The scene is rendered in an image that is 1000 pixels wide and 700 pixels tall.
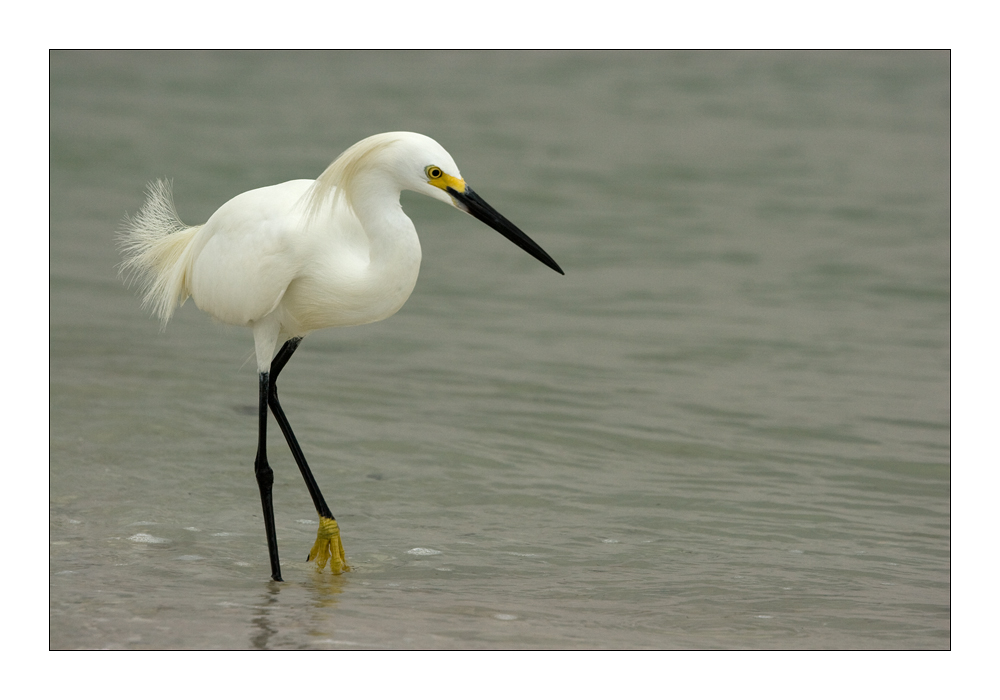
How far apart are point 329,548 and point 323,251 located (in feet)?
4.10

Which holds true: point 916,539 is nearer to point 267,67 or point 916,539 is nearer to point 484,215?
point 484,215

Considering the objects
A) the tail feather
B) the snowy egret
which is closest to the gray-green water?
the snowy egret

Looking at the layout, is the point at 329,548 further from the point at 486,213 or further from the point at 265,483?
the point at 486,213

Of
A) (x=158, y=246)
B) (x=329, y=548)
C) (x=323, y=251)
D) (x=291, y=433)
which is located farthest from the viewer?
(x=158, y=246)

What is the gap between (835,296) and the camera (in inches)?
370

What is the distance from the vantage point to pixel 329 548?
15.7ft

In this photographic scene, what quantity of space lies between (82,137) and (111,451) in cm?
817

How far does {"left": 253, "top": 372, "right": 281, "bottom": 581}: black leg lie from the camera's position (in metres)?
4.59

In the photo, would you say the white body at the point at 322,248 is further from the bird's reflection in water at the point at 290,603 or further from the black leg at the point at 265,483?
the bird's reflection in water at the point at 290,603

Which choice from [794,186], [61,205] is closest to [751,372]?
[794,186]

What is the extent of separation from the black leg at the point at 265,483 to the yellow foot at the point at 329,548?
0.17 m

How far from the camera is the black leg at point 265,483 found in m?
4.59

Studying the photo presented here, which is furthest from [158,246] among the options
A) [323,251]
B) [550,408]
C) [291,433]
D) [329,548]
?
[550,408]

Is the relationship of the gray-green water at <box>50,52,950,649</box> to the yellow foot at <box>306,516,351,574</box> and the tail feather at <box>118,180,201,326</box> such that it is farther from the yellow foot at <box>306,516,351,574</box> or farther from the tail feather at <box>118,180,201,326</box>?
the tail feather at <box>118,180,201,326</box>
